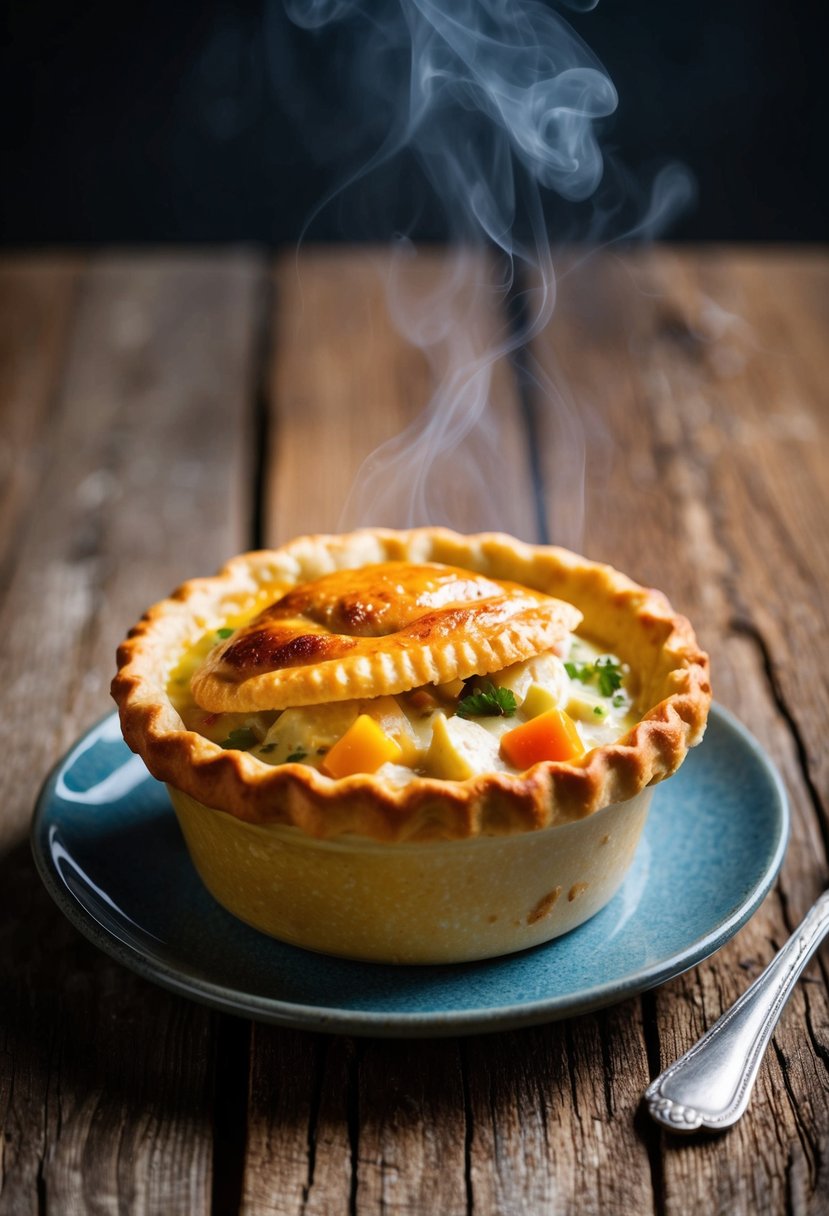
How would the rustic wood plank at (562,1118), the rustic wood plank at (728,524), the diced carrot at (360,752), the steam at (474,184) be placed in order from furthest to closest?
1. the steam at (474,184)
2. the diced carrot at (360,752)
3. the rustic wood plank at (728,524)
4. the rustic wood plank at (562,1118)

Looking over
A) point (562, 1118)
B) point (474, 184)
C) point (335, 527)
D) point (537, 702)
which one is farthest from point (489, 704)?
point (474, 184)

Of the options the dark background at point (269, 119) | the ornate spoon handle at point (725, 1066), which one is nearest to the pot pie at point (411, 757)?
the ornate spoon handle at point (725, 1066)

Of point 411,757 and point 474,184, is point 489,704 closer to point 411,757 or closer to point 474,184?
point 411,757

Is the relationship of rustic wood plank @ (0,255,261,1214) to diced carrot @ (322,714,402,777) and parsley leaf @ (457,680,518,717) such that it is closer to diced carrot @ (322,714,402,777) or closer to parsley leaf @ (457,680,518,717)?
diced carrot @ (322,714,402,777)

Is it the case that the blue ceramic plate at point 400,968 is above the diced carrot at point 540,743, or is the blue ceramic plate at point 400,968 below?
→ below

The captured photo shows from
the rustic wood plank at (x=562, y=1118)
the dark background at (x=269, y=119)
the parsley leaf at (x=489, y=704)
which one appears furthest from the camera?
the dark background at (x=269, y=119)

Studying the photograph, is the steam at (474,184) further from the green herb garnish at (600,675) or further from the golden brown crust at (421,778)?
the green herb garnish at (600,675)

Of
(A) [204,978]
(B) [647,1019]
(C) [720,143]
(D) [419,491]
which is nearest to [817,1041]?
(B) [647,1019]
